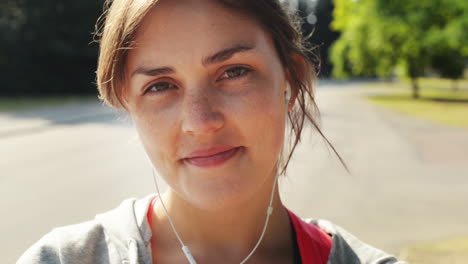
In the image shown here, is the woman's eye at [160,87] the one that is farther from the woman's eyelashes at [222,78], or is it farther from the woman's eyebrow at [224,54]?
the woman's eyebrow at [224,54]

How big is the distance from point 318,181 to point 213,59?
21.4 feet

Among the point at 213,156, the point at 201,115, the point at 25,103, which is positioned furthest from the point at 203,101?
the point at 25,103

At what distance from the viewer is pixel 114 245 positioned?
4.52ft

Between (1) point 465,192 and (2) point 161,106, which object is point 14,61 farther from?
(2) point 161,106

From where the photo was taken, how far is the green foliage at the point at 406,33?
25797 millimetres

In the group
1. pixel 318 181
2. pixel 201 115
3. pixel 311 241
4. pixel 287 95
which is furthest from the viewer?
pixel 318 181

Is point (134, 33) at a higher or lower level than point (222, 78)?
higher

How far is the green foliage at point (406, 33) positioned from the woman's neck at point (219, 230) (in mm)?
26221

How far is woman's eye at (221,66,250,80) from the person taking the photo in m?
1.41

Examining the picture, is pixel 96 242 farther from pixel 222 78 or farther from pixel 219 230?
pixel 222 78

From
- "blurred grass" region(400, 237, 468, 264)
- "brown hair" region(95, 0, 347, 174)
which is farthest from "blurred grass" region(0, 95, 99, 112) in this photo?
"brown hair" region(95, 0, 347, 174)

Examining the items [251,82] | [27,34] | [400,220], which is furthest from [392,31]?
[251,82]

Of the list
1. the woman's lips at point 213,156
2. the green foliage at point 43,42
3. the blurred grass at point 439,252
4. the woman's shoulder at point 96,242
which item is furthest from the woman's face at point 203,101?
the green foliage at point 43,42

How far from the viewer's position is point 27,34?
1127 inches
